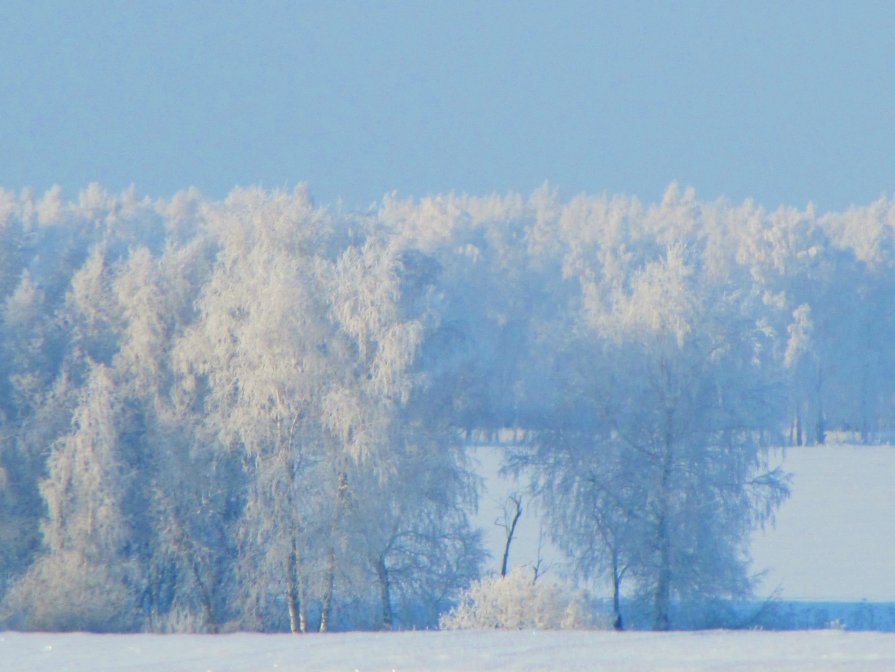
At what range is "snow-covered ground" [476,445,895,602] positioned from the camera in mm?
28312

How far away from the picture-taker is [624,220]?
9519 cm

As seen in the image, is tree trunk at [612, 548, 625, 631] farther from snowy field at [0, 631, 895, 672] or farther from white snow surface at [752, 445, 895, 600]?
snowy field at [0, 631, 895, 672]

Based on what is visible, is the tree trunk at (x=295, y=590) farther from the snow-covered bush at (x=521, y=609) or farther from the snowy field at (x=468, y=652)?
the snowy field at (x=468, y=652)

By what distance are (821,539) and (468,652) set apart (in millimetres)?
23304

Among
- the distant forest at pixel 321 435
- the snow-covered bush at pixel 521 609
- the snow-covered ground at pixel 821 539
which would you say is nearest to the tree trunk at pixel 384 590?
the distant forest at pixel 321 435

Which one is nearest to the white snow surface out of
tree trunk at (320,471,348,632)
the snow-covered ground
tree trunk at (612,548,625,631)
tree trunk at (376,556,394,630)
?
the snow-covered ground

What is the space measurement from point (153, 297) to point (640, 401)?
10821 millimetres

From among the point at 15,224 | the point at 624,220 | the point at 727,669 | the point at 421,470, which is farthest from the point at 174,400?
the point at 624,220

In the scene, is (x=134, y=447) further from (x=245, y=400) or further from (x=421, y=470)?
(x=421, y=470)

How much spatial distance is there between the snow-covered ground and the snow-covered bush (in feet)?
26.7

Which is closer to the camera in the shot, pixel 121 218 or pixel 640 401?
pixel 640 401

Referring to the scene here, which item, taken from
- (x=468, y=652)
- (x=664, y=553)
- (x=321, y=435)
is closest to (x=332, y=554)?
(x=321, y=435)

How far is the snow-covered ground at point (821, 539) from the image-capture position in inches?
1115

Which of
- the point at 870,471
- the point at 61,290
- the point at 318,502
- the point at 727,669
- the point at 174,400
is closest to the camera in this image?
the point at 727,669
